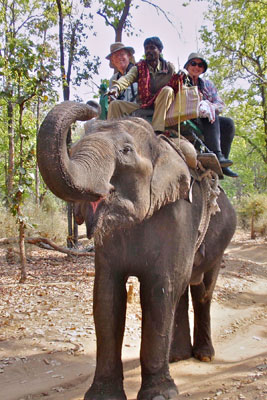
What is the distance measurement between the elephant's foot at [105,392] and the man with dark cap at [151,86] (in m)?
2.13

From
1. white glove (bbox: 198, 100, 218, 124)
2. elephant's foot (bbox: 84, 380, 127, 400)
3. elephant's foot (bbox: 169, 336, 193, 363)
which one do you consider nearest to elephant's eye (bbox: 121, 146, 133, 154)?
white glove (bbox: 198, 100, 218, 124)

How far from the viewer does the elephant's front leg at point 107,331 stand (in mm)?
3258

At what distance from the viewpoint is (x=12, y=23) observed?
18.4 m

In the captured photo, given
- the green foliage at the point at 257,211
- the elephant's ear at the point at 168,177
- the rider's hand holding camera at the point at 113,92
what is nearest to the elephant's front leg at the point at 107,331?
the elephant's ear at the point at 168,177

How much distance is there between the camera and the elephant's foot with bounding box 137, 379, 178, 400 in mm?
3238

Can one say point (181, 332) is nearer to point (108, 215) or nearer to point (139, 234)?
point (139, 234)

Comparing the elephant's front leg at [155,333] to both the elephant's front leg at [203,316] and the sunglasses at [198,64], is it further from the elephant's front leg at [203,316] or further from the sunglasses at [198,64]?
the sunglasses at [198,64]

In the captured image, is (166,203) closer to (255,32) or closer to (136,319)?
(136,319)

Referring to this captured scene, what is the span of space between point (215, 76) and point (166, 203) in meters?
18.7

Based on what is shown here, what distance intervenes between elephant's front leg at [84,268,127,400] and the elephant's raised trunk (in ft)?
3.77

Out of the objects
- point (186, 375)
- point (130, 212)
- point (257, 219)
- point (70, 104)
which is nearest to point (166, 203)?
point (130, 212)

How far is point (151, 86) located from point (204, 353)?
292 cm

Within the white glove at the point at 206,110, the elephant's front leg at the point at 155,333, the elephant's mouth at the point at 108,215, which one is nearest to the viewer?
Answer: the elephant's mouth at the point at 108,215

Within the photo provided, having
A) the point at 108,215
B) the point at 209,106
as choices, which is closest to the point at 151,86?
the point at 209,106
